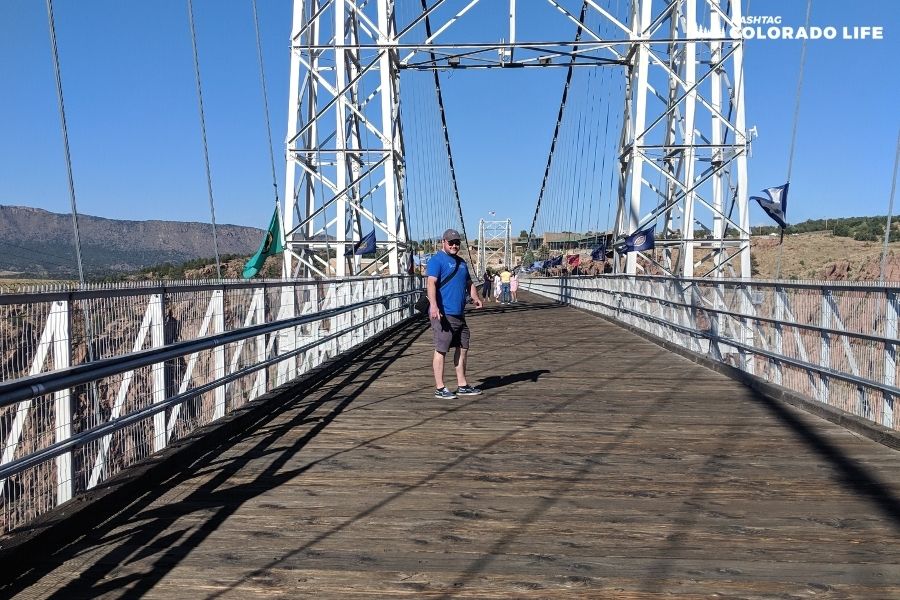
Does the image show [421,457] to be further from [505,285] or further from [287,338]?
[505,285]

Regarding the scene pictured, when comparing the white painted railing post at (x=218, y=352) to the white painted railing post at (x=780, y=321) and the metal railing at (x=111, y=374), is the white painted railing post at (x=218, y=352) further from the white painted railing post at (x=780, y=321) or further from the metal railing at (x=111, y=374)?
the white painted railing post at (x=780, y=321)

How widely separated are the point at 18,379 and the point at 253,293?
4.26m

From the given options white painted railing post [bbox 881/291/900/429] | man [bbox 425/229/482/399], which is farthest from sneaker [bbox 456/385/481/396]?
white painted railing post [bbox 881/291/900/429]

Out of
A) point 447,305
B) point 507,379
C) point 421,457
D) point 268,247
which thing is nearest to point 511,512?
point 421,457

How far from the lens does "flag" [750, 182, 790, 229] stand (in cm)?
1814

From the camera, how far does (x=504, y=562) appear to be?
395cm

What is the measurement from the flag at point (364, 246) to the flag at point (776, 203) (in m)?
7.99

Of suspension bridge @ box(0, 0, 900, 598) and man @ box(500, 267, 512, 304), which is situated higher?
suspension bridge @ box(0, 0, 900, 598)

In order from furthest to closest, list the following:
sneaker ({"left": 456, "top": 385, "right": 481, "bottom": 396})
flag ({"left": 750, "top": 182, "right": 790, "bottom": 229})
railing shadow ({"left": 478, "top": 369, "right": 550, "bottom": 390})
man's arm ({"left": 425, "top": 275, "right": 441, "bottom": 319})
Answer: flag ({"left": 750, "top": 182, "right": 790, "bottom": 229}), railing shadow ({"left": 478, "top": 369, "right": 550, "bottom": 390}), sneaker ({"left": 456, "top": 385, "right": 481, "bottom": 396}), man's arm ({"left": 425, "top": 275, "right": 441, "bottom": 319})

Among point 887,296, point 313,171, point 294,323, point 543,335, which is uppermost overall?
point 313,171

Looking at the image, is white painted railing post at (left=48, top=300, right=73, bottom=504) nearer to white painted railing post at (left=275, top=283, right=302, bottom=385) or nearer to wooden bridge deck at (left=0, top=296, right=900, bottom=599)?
wooden bridge deck at (left=0, top=296, right=900, bottom=599)

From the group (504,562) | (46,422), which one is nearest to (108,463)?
(46,422)

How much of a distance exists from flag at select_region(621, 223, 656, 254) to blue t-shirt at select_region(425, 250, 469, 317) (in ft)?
37.6

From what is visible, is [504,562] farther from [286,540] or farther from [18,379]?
[18,379]
